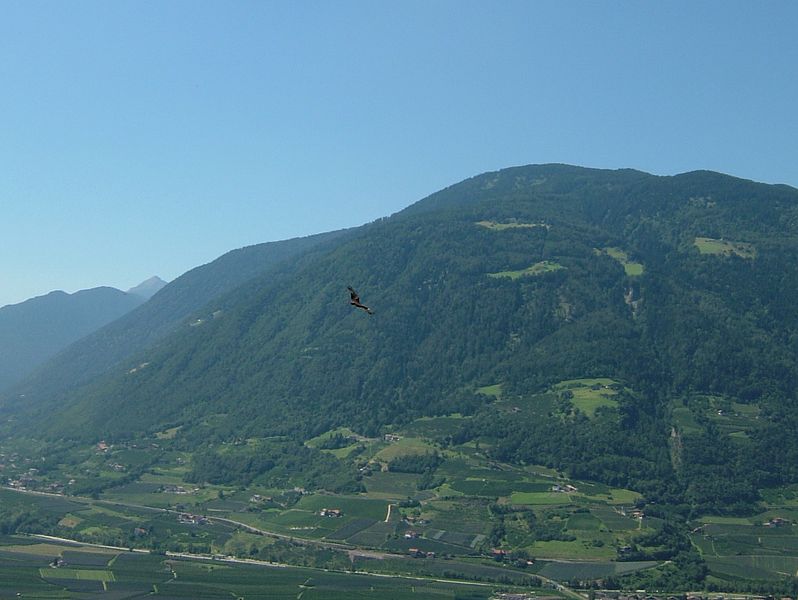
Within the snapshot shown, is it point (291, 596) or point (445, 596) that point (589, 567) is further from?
point (291, 596)

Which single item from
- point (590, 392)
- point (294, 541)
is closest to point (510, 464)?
point (590, 392)

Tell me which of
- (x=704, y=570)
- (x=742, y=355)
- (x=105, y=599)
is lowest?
(x=704, y=570)

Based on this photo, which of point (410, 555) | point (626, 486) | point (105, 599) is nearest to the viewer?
point (105, 599)

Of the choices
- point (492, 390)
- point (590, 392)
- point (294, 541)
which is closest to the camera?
point (294, 541)

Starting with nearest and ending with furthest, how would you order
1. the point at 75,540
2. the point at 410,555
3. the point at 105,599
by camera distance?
the point at 105,599 < the point at 410,555 < the point at 75,540

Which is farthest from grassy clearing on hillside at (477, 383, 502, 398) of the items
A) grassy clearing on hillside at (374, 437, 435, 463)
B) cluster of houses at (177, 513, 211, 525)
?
cluster of houses at (177, 513, 211, 525)

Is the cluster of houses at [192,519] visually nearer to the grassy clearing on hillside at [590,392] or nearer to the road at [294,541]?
the road at [294,541]

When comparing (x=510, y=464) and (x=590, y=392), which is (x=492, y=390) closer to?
(x=590, y=392)

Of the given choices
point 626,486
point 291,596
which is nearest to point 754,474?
point 626,486

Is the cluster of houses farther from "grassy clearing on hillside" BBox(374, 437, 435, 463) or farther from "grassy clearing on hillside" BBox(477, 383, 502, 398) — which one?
"grassy clearing on hillside" BBox(477, 383, 502, 398)

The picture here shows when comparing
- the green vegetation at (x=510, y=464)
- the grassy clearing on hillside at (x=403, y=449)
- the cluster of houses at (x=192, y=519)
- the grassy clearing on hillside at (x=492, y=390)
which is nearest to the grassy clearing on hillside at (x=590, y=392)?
the green vegetation at (x=510, y=464)

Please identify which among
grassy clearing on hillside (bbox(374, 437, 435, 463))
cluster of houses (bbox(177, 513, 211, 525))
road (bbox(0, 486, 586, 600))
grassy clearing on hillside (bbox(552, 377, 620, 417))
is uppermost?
grassy clearing on hillside (bbox(552, 377, 620, 417))
